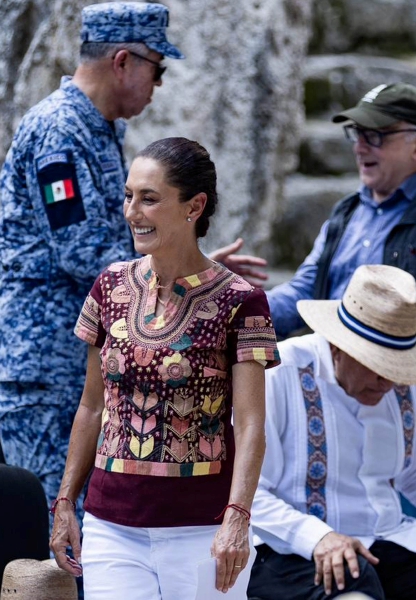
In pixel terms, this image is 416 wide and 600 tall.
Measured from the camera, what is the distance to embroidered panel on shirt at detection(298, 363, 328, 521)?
10.7ft

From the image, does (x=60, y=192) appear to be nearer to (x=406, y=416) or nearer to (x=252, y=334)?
(x=252, y=334)

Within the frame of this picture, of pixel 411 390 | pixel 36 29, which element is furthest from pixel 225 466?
pixel 36 29

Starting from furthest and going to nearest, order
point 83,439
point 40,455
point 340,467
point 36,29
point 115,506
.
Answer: point 36,29, point 40,455, point 340,467, point 83,439, point 115,506

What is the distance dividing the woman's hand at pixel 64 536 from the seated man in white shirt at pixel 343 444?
0.71 metres

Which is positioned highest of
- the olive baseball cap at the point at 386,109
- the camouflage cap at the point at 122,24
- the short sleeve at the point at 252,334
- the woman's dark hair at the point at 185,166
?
the camouflage cap at the point at 122,24

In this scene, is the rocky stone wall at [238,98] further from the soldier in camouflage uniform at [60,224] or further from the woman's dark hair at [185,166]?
the woman's dark hair at [185,166]

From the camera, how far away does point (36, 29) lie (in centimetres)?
487

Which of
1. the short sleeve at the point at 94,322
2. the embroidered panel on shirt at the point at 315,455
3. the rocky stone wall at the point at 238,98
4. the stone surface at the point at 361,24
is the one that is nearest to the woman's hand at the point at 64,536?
the short sleeve at the point at 94,322

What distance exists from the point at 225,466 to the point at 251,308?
35 cm

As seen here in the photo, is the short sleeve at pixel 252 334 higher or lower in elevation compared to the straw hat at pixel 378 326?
higher

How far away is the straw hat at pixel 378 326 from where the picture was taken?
321 centimetres

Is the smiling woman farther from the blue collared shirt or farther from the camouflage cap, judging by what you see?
the blue collared shirt

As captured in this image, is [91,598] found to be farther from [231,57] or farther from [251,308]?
[231,57]

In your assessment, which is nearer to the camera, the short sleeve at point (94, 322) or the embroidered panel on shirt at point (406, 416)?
the short sleeve at point (94, 322)
